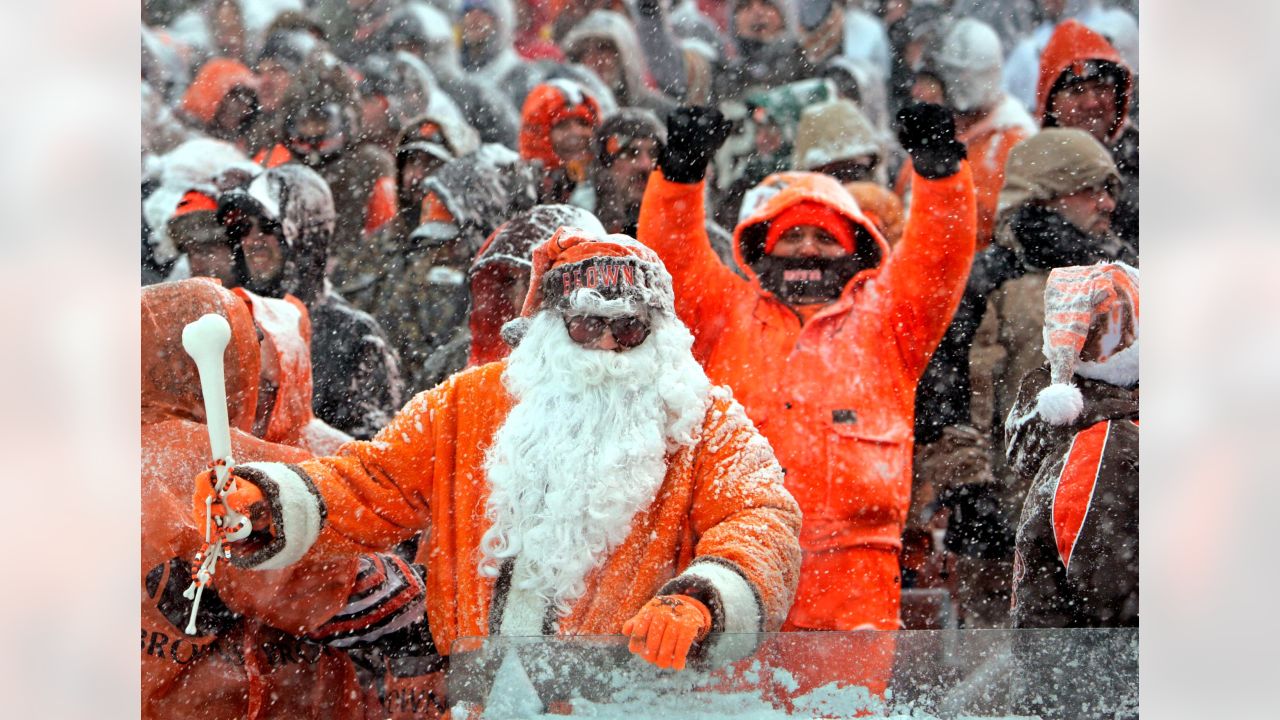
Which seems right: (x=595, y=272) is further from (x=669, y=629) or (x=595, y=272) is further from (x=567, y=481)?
(x=669, y=629)

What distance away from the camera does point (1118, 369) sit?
3.73m

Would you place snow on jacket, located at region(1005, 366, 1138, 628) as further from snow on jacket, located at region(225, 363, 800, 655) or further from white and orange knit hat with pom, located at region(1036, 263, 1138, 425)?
snow on jacket, located at region(225, 363, 800, 655)

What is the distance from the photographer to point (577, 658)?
3.14m

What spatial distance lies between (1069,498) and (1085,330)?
18.7 inches

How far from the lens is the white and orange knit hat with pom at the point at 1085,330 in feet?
12.2

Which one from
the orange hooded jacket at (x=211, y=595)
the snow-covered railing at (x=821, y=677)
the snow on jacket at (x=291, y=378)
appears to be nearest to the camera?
the snow-covered railing at (x=821, y=677)

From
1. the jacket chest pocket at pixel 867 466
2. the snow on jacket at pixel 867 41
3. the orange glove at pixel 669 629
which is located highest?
the snow on jacket at pixel 867 41

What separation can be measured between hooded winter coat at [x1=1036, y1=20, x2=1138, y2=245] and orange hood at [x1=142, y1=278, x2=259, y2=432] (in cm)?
232

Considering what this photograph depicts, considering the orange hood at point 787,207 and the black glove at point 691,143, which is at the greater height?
the black glove at point 691,143

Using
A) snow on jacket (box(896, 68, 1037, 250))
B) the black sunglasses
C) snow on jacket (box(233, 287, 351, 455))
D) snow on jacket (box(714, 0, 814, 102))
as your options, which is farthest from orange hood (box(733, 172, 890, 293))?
snow on jacket (box(233, 287, 351, 455))

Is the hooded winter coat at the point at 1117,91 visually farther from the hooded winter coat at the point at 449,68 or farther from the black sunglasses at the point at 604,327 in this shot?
the hooded winter coat at the point at 449,68

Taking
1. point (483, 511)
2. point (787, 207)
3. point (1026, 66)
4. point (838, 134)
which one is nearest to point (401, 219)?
point (483, 511)

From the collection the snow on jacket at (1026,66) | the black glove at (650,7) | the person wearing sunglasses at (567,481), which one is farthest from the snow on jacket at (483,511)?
the snow on jacket at (1026,66)

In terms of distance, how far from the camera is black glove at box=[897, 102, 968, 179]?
11.9 ft
